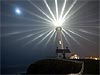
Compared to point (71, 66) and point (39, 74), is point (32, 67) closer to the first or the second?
point (39, 74)

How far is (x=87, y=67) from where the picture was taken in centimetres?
527

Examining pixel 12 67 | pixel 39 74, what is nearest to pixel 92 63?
pixel 39 74

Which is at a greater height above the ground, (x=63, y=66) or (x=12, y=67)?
(x=63, y=66)

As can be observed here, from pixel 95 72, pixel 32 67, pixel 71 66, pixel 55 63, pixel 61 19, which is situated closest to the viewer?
pixel 71 66

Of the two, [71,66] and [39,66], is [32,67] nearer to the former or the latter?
[39,66]

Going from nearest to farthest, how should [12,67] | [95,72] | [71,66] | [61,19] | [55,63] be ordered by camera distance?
1. [71,66]
2. [55,63]
3. [95,72]
4. [61,19]
5. [12,67]

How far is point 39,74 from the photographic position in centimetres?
351

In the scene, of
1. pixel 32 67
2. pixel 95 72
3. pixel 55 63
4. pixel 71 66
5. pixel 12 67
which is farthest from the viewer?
pixel 12 67

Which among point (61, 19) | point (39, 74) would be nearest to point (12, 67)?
point (61, 19)

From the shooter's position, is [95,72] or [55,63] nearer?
[55,63]

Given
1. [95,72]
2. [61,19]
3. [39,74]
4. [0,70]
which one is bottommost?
[0,70]

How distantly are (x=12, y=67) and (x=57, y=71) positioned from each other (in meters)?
17.2

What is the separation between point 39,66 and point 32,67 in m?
0.22

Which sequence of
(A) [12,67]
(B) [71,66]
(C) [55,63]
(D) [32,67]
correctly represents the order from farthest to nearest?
(A) [12,67] → (D) [32,67] → (C) [55,63] → (B) [71,66]
